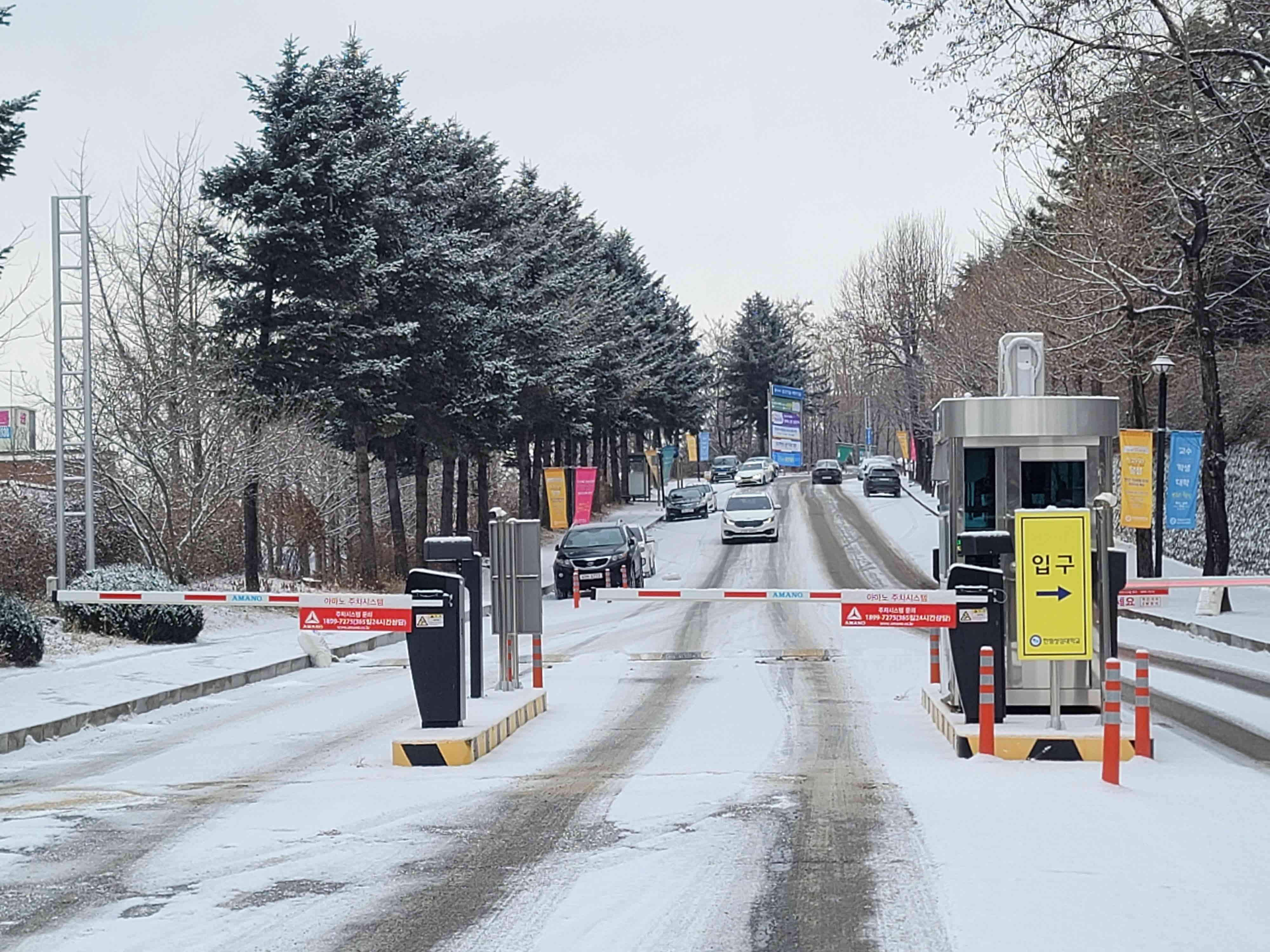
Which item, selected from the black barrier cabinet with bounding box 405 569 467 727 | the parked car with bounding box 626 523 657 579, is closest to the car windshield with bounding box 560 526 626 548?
the parked car with bounding box 626 523 657 579

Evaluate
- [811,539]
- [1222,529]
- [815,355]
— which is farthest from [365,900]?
[815,355]

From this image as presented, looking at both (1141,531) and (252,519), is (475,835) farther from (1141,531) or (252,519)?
(1141,531)

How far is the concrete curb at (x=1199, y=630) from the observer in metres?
20.1

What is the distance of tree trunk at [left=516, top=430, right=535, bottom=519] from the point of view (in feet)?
173

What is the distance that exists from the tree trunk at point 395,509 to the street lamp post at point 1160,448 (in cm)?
1790

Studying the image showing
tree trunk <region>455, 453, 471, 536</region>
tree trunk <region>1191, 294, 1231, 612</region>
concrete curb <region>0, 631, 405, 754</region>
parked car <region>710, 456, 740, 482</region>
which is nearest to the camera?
concrete curb <region>0, 631, 405, 754</region>

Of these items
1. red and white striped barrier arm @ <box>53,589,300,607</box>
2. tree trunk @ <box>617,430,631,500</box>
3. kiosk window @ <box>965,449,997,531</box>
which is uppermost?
tree trunk @ <box>617,430,631,500</box>

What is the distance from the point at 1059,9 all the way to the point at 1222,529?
31.1 ft

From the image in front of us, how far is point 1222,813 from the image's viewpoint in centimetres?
810

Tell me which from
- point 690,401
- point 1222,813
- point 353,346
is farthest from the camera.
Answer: point 690,401

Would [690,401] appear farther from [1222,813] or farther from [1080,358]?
[1222,813]

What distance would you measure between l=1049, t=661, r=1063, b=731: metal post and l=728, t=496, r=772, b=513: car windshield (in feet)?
133

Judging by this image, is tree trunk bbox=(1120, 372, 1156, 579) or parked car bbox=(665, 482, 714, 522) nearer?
tree trunk bbox=(1120, 372, 1156, 579)

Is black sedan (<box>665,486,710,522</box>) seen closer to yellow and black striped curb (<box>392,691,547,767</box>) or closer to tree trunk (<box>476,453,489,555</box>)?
tree trunk (<box>476,453,489,555</box>)
